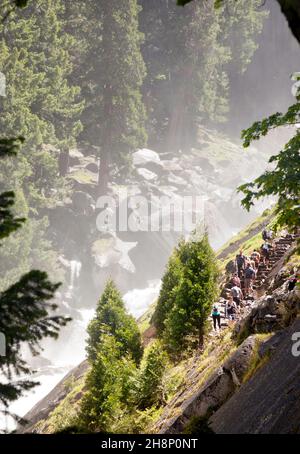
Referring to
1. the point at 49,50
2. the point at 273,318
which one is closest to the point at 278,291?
the point at 273,318

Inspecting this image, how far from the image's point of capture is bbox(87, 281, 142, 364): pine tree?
22.4 meters

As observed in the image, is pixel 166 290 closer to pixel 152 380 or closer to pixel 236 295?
pixel 236 295

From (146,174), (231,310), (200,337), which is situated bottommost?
(200,337)

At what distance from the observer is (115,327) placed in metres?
26.0

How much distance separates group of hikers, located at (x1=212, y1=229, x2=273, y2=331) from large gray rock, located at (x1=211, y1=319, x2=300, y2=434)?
758 cm

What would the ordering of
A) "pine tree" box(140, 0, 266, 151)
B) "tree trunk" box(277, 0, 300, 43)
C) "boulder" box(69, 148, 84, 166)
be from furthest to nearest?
"pine tree" box(140, 0, 266, 151)
"boulder" box(69, 148, 84, 166)
"tree trunk" box(277, 0, 300, 43)

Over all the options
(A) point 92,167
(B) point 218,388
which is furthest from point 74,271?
(B) point 218,388

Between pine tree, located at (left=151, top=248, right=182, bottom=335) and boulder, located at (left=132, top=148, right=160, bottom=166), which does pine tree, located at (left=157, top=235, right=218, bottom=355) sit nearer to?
pine tree, located at (left=151, top=248, right=182, bottom=335)

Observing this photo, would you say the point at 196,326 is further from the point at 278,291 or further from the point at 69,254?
the point at 69,254

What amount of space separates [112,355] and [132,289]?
136 feet

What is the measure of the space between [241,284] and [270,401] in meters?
13.4

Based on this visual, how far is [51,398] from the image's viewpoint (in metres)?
31.8

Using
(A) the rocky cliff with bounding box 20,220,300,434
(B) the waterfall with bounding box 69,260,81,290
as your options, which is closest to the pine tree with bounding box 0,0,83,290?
(B) the waterfall with bounding box 69,260,81,290

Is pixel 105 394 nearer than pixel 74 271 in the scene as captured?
Yes
